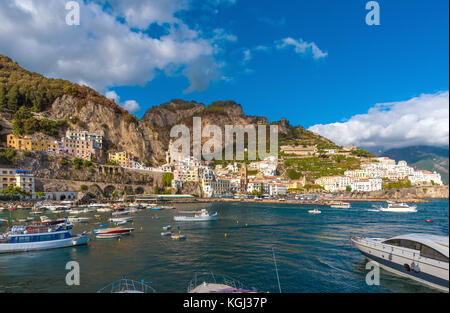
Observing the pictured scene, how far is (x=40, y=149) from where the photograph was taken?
71250 mm

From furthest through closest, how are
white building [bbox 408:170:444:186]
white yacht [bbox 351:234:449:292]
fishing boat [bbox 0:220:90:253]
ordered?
1. white building [bbox 408:170:444:186]
2. fishing boat [bbox 0:220:90:253]
3. white yacht [bbox 351:234:449:292]

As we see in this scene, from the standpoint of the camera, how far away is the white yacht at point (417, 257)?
374 inches

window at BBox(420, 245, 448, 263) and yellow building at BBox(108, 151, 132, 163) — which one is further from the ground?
yellow building at BBox(108, 151, 132, 163)

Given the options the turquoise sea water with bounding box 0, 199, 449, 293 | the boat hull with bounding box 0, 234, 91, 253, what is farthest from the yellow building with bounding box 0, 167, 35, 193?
the boat hull with bounding box 0, 234, 91, 253

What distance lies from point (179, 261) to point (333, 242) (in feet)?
41.7

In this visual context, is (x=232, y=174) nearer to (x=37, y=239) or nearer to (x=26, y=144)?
(x=26, y=144)

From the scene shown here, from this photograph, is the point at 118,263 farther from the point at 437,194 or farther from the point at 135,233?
the point at 437,194

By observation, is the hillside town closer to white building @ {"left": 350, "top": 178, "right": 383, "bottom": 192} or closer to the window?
white building @ {"left": 350, "top": 178, "right": 383, "bottom": 192}
